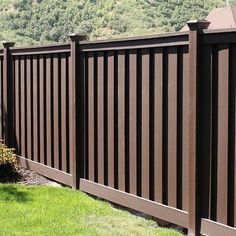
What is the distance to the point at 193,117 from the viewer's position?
5320mm

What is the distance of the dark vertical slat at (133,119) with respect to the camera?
244 inches

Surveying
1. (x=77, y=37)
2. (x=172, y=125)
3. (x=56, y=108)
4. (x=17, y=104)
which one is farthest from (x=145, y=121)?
(x=17, y=104)

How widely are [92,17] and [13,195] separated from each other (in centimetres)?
4167

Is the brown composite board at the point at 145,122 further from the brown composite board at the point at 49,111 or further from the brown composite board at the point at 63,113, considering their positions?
the brown composite board at the point at 49,111

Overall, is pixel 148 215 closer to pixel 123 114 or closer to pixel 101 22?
pixel 123 114

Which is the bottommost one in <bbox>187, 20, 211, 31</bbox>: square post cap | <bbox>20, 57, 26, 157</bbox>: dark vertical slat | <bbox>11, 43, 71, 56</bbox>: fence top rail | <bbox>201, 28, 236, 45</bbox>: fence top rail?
<bbox>20, 57, 26, 157</bbox>: dark vertical slat

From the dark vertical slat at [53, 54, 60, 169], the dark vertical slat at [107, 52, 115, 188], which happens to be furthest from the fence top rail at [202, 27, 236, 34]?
the dark vertical slat at [53, 54, 60, 169]

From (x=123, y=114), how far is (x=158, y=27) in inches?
1501

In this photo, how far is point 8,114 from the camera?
9.34 metres

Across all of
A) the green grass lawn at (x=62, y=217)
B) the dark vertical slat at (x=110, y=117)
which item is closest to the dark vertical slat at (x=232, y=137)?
the green grass lawn at (x=62, y=217)

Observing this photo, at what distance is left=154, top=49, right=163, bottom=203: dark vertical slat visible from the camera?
5.81m

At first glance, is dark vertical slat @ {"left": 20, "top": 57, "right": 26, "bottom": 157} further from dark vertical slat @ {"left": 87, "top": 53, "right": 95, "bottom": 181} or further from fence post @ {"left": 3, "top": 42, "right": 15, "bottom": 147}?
dark vertical slat @ {"left": 87, "top": 53, "right": 95, "bottom": 181}

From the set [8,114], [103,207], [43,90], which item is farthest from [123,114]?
[8,114]

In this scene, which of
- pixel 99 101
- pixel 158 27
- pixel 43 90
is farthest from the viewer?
pixel 158 27
